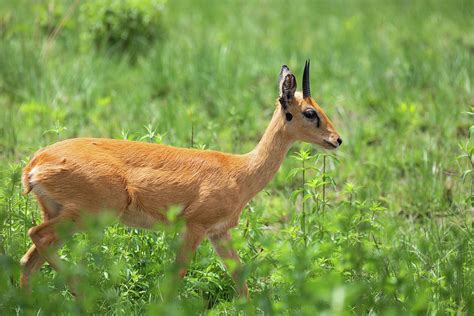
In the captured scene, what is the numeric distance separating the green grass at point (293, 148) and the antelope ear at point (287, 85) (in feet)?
1.52

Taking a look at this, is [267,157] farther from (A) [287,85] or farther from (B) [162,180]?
(B) [162,180]

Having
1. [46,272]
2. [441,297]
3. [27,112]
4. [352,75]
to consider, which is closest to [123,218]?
[46,272]

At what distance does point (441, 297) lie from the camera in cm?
437

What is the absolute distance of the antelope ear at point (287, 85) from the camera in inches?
188

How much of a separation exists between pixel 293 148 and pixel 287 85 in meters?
2.42

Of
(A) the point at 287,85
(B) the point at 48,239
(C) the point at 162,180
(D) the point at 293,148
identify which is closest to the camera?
(B) the point at 48,239

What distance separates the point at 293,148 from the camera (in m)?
→ 7.20

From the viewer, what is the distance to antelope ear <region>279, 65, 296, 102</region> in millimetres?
4777

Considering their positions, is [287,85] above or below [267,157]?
above

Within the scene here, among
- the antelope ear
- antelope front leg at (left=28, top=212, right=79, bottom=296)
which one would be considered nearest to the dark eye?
the antelope ear

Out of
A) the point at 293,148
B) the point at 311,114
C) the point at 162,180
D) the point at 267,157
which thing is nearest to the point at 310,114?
the point at 311,114

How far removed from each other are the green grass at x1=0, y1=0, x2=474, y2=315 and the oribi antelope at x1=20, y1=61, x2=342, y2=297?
173 millimetres

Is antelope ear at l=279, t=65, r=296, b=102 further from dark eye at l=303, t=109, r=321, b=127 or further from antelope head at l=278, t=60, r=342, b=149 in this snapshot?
dark eye at l=303, t=109, r=321, b=127

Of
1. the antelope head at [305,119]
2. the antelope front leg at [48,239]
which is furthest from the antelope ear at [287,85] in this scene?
the antelope front leg at [48,239]
